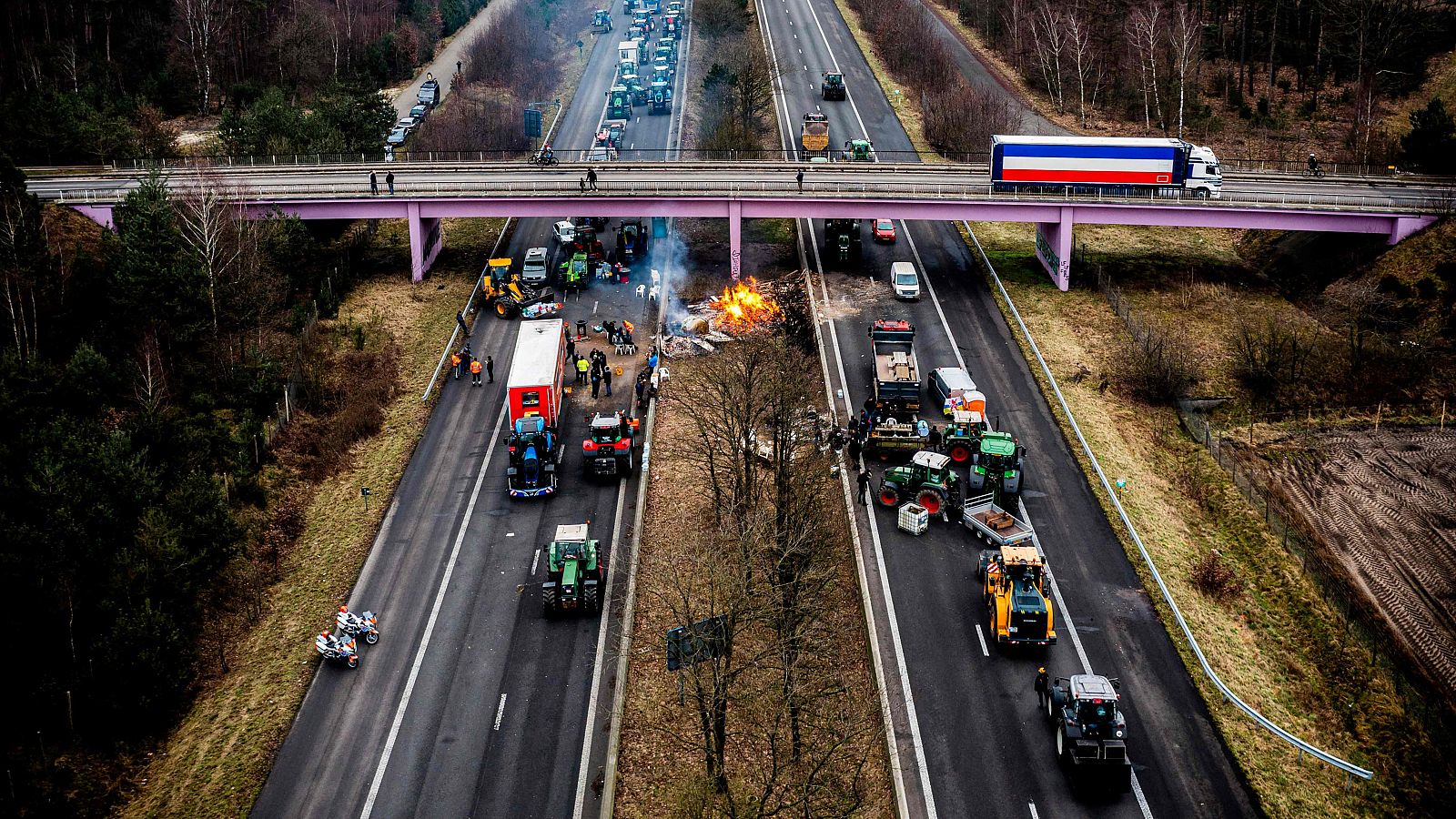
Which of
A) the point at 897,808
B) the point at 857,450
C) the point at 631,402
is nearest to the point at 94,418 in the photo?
the point at 631,402

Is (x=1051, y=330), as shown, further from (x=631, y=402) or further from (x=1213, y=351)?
(x=631, y=402)

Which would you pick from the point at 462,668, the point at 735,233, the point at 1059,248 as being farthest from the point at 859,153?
the point at 462,668

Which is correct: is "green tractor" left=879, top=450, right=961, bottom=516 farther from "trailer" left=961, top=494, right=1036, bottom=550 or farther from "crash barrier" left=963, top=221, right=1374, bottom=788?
"crash barrier" left=963, top=221, right=1374, bottom=788

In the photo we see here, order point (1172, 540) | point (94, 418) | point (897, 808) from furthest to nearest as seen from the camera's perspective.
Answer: point (94, 418), point (1172, 540), point (897, 808)

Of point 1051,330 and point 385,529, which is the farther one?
point 1051,330

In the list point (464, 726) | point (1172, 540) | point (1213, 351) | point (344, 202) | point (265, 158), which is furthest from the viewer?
point (265, 158)

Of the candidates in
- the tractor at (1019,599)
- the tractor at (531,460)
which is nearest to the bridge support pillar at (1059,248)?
the tractor at (1019,599)

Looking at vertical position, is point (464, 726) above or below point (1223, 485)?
below
